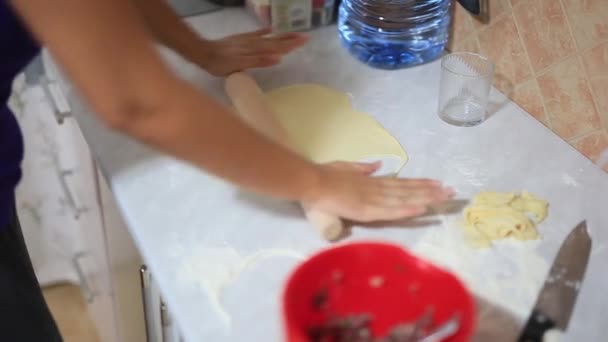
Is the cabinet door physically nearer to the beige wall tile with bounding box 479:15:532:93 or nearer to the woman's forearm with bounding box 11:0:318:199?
the woman's forearm with bounding box 11:0:318:199

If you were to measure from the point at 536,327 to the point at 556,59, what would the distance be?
1.23ft

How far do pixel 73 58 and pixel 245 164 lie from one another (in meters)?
0.18

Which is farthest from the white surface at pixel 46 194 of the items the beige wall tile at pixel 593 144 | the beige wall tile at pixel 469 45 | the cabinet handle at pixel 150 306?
the beige wall tile at pixel 593 144

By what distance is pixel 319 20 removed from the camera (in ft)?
3.57

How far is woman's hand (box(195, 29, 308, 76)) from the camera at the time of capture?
0.92 m

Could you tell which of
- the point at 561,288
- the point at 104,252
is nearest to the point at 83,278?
the point at 104,252

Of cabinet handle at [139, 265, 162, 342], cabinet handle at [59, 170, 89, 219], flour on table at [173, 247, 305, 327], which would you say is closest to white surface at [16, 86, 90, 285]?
cabinet handle at [59, 170, 89, 219]

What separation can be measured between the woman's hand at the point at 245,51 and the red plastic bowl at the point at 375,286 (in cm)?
44

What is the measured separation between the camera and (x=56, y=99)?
1176 mm

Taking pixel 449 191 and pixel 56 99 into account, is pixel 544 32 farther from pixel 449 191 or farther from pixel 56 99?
pixel 56 99

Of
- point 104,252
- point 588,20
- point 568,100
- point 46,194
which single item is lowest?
point 46,194

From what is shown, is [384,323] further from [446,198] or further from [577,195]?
[577,195]

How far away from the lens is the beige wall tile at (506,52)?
890mm

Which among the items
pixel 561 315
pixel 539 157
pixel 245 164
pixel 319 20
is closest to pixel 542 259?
pixel 561 315
